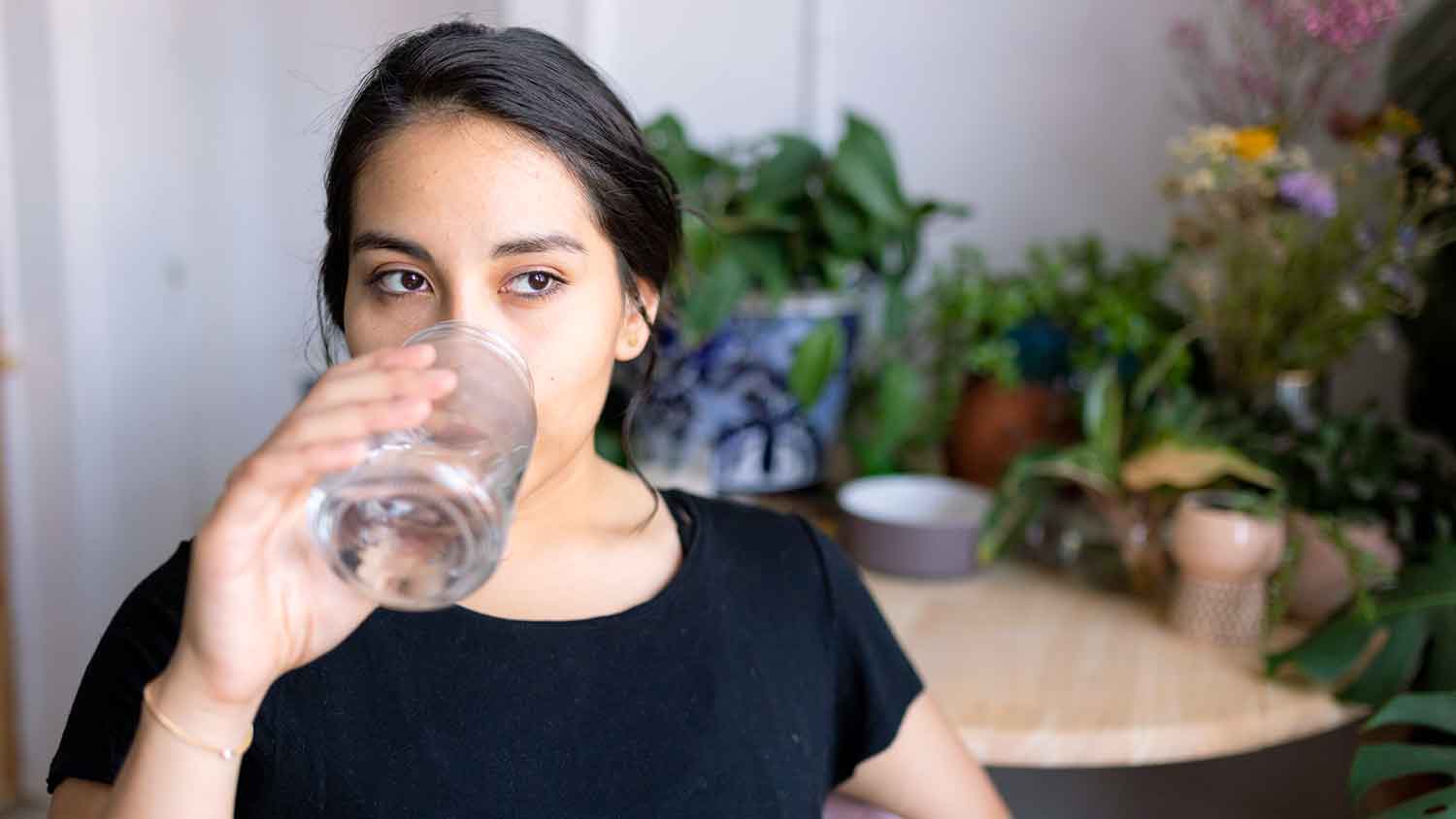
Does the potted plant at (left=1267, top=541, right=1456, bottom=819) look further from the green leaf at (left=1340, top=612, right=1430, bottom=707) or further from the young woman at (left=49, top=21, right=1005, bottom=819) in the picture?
the young woman at (left=49, top=21, right=1005, bottom=819)

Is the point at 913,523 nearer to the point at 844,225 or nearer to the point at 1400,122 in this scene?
the point at 844,225

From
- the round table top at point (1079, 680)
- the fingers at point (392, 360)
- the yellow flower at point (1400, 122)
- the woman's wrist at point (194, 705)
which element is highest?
the yellow flower at point (1400, 122)

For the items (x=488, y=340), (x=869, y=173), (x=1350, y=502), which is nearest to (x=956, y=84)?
(x=869, y=173)

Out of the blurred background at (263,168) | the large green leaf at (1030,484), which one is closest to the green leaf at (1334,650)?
the large green leaf at (1030,484)

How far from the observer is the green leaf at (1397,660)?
3.61ft

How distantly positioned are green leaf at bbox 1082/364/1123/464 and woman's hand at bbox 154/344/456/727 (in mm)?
986

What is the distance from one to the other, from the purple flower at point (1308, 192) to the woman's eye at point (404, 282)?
999 millimetres

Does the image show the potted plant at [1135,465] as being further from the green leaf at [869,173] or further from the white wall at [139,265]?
the white wall at [139,265]

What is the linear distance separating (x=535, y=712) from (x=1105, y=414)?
87 centimetres

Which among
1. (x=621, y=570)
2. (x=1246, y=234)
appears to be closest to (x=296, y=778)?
(x=621, y=570)

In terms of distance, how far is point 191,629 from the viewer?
586 millimetres

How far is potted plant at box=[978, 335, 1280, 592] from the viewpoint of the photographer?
52.5 inches

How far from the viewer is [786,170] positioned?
158 centimetres

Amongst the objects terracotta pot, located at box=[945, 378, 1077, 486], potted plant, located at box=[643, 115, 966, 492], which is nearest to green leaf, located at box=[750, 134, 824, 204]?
potted plant, located at box=[643, 115, 966, 492]
